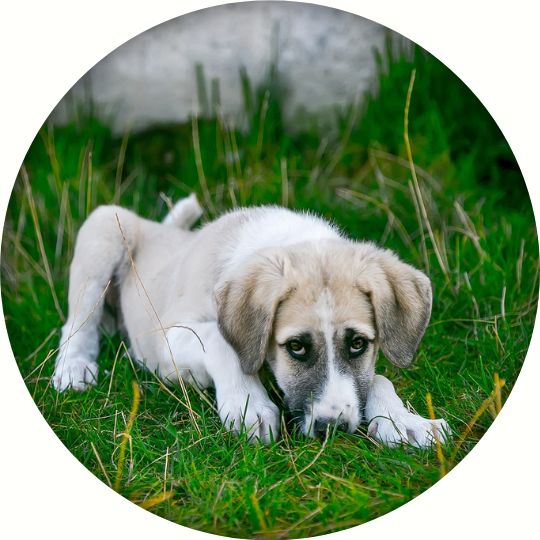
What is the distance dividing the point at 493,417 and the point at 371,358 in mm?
819

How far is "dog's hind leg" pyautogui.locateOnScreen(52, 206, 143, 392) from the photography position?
6902 mm

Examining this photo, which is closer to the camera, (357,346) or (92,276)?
(357,346)

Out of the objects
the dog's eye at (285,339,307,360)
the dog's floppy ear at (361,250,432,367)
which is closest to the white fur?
the dog's floppy ear at (361,250,432,367)

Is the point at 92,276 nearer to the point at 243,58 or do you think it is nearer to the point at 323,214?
the point at 323,214

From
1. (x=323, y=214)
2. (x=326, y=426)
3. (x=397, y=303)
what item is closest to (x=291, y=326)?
(x=326, y=426)

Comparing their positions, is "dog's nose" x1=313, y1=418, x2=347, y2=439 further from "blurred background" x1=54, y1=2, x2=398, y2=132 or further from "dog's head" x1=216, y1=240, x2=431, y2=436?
"blurred background" x1=54, y1=2, x2=398, y2=132

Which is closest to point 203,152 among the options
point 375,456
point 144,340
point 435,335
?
point 144,340

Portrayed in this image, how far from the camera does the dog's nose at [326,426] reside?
5387 mm

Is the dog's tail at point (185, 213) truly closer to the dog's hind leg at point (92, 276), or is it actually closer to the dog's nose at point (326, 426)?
the dog's hind leg at point (92, 276)

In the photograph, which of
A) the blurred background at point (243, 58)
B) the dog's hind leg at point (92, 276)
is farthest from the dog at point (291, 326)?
the blurred background at point (243, 58)

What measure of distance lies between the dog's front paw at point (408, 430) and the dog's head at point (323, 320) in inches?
7.3

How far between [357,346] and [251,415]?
0.76 m

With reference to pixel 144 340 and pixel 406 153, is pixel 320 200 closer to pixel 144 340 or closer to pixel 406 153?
pixel 406 153

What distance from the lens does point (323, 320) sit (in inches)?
214
